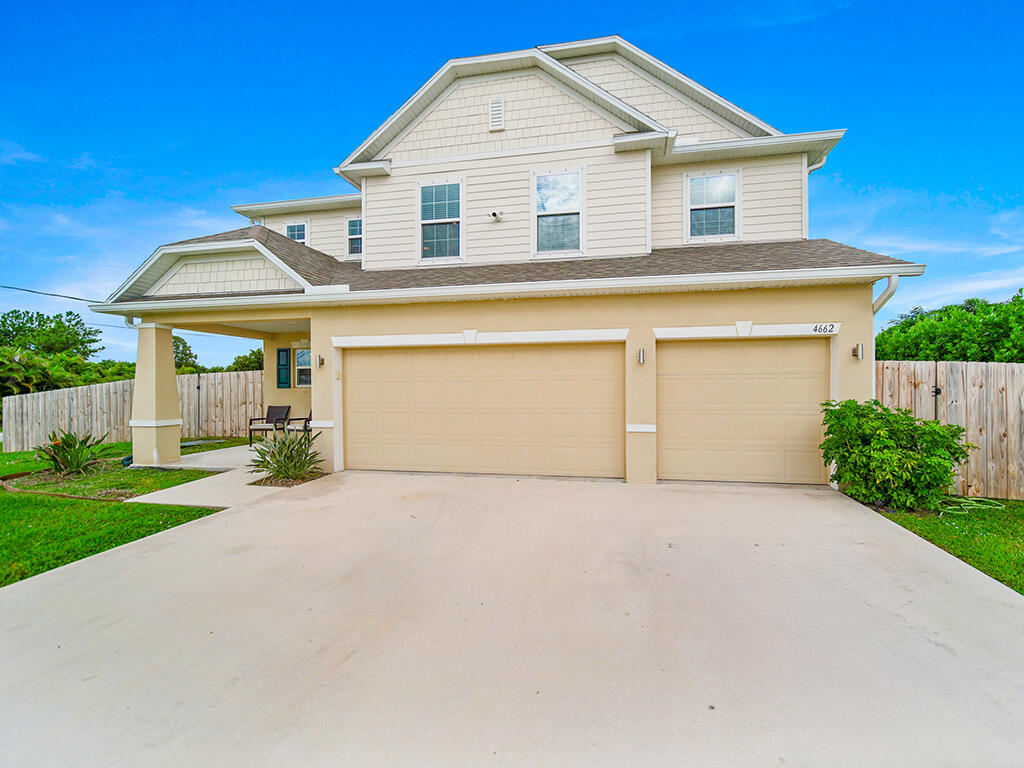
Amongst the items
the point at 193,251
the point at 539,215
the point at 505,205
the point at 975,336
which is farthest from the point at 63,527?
the point at 975,336

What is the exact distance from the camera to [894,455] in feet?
18.1

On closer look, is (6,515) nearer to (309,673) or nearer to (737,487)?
(309,673)

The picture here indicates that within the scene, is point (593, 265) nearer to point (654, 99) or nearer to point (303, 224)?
point (654, 99)

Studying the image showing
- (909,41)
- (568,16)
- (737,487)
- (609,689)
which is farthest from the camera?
(568,16)

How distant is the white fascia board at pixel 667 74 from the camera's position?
8.57 meters

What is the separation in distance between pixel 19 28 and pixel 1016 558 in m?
19.8

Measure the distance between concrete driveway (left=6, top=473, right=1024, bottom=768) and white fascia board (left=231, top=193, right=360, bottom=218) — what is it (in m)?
8.78

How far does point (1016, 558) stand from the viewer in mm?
4172

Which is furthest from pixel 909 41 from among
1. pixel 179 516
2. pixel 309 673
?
pixel 179 516

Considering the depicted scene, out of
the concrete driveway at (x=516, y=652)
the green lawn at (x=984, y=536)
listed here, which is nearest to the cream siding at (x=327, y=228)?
the concrete driveway at (x=516, y=652)

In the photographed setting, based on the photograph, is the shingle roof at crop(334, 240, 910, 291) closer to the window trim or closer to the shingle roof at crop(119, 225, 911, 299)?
the shingle roof at crop(119, 225, 911, 299)

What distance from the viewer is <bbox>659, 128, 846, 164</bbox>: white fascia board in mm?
7836

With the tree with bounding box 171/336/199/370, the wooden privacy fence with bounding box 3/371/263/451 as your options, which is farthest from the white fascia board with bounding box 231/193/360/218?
the tree with bounding box 171/336/199/370

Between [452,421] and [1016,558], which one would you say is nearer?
[1016,558]
